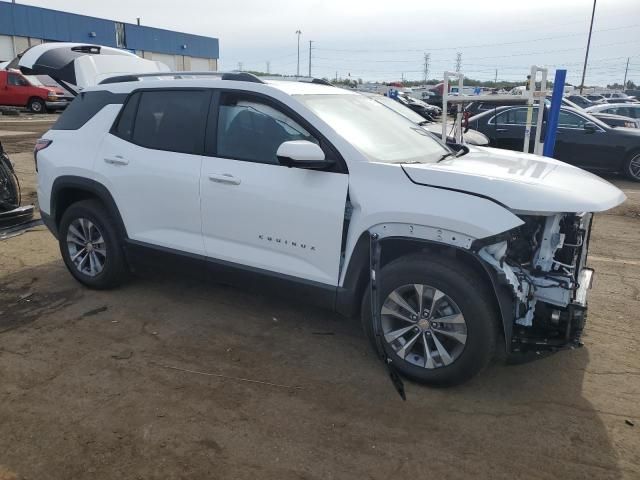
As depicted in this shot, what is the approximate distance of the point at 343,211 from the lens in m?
3.47

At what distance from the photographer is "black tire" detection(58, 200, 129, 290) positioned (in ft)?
15.4

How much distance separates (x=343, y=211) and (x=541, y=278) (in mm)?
1244

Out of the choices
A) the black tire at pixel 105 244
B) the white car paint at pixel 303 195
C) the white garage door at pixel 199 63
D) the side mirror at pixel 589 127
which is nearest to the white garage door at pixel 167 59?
the white garage door at pixel 199 63

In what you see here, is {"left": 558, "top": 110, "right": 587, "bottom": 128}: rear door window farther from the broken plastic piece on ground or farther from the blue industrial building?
the blue industrial building

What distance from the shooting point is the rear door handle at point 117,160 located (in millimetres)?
4465

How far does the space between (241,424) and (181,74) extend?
306cm

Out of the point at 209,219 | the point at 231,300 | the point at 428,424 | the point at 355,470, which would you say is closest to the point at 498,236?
the point at 428,424

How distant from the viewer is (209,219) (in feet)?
13.3

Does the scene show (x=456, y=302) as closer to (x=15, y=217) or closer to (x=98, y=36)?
(x=15, y=217)

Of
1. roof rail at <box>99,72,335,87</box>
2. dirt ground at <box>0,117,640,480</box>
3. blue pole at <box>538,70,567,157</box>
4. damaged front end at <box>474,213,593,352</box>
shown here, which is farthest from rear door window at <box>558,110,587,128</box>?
damaged front end at <box>474,213,593,352</box>

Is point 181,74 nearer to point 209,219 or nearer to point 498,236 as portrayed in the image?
point 209,219

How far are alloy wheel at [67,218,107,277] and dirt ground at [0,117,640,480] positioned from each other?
1.05ft

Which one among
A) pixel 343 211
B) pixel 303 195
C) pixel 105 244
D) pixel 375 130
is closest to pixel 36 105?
pixel 105 244

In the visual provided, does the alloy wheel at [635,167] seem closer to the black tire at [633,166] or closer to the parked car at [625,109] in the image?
the black tire at [633,166]
